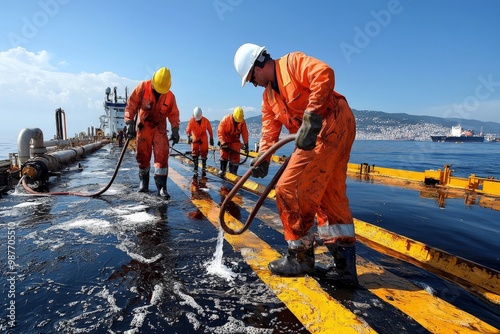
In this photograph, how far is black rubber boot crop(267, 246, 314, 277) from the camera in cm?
214

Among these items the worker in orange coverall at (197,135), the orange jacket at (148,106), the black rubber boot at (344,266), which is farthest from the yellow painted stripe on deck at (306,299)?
the worker in orange coverall at (197,135)

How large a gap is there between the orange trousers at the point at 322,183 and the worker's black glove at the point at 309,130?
161 millimetres

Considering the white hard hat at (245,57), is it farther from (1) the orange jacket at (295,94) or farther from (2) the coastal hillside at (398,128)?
(2) the coastal hillside at (398,128)

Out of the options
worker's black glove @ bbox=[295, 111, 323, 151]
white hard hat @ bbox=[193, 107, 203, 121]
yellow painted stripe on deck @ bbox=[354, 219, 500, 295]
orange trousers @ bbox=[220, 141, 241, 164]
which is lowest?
yellow painted stripe on deck @ bbox=[354, 219, 500, 295]

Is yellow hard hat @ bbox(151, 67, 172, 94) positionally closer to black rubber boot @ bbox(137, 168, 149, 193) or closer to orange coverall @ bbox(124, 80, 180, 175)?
orange coverall @ bbox(124, 80, 180, 175)

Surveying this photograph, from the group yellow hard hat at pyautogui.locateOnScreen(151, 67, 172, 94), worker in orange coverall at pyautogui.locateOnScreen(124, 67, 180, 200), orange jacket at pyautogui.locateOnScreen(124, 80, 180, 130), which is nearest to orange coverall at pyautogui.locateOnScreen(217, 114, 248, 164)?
worker in orange coverall at pyautogui.locateOnScreen(124, 67, 180, 200)

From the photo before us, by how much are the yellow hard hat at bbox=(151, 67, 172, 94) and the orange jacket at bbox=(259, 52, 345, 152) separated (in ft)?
8.11

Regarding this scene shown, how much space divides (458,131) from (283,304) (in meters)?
122

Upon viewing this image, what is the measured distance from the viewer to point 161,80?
447cm

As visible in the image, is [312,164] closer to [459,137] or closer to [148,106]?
[148,106]

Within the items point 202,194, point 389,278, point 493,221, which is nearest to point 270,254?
point 389,278

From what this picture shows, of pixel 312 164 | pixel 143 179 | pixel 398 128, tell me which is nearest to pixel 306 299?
pixel 312 164

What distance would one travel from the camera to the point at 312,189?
2029 millimetres

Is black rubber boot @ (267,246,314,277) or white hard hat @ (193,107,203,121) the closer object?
black rubber boot @ (267,246,314,277)
